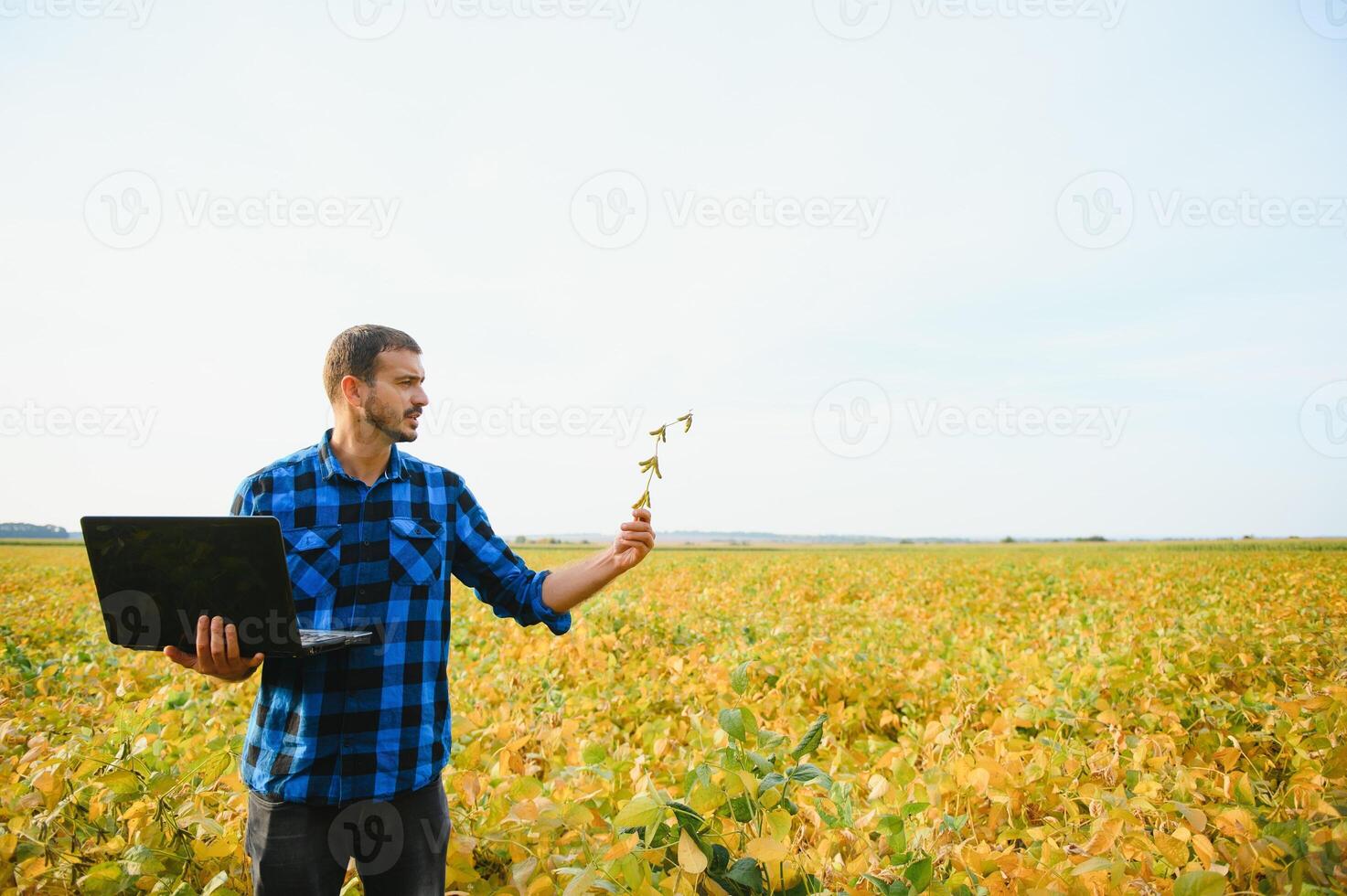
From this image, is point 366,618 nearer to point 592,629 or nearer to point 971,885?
point 971,885

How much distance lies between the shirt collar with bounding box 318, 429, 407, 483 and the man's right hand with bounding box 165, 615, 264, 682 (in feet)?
1.74

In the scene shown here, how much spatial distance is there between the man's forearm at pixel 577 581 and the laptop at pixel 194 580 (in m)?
0.65

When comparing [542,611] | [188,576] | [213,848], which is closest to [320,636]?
[188,576]

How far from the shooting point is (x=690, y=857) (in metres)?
1.74

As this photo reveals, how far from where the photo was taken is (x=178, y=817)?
6.93 ft

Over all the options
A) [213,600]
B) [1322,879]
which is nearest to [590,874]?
[213,600]

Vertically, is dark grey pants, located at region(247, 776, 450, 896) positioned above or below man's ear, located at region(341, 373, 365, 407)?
below

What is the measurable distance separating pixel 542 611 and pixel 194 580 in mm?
945

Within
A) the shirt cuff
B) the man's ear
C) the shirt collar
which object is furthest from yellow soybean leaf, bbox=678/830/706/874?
the man's ear

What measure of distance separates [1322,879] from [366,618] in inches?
95.7

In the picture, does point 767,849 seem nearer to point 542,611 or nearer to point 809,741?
point 809,741

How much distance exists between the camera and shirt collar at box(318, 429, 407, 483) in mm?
2162

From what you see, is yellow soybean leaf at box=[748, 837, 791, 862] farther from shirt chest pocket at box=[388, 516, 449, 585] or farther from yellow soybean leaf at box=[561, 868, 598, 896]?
shirt chest pocket at box=[388, 516, 449, 585]

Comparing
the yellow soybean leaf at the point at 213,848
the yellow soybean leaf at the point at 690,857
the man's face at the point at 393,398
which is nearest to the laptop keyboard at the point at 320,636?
the man's face at the point at 393,398
